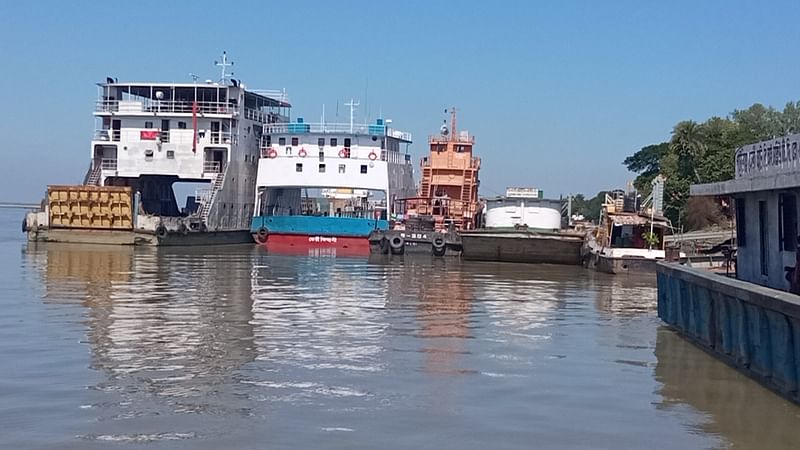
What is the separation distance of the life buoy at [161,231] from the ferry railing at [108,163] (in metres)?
8.52

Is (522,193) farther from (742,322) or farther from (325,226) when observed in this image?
(742,322)

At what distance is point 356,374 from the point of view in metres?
12.1

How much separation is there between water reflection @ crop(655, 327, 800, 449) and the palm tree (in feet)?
125

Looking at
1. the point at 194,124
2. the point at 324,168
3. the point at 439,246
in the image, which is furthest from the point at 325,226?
the point at 439,246

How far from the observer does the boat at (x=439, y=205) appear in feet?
129

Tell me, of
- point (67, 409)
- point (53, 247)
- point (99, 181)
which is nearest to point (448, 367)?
point (67, 409)

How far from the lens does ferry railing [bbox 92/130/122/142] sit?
47594mm

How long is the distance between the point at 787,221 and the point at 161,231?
31320mm

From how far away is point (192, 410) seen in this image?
9.95 metres

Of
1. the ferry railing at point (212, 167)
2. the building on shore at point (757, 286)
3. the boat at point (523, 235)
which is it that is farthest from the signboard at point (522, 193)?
the building on shore at point (757, 286)

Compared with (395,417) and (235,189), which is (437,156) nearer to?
(235,189)

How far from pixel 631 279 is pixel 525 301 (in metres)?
8.11

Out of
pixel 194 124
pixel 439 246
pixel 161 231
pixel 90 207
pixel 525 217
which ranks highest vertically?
pixel 194 124

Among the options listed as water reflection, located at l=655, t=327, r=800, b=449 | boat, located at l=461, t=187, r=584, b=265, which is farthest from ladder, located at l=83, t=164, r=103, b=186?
water reflection, located at l=655, t=327, r=800, b=449
